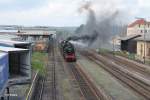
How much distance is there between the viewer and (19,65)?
2278 cm

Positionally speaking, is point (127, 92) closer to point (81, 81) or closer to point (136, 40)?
point (81, 81)

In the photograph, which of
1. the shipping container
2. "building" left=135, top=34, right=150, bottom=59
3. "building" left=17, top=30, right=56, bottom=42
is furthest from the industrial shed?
"building" left=17, top=30, right=56, bottom=42

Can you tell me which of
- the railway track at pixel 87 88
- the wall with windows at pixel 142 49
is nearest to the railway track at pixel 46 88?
the railway track at pixel 87 88

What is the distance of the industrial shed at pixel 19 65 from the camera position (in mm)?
20719

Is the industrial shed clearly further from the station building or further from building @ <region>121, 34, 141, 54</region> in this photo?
building @ <region>121, 34, 141, 54</region>

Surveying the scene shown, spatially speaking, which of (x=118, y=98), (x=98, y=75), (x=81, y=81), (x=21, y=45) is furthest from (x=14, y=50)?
(x=98, y=75)

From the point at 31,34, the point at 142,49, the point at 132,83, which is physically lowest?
the point at 132,83

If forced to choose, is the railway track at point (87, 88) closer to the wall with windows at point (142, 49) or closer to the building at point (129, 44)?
the wall with windows at point (142, 49)

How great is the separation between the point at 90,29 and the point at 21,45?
2631 inches

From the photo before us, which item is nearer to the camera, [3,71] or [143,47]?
[3,71]

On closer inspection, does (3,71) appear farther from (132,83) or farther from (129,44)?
(129,44)

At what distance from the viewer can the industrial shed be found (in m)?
20.7

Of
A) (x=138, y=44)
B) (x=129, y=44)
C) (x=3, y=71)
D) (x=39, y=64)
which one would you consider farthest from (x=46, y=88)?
(x=129, y=44)

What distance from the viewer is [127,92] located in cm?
3222
